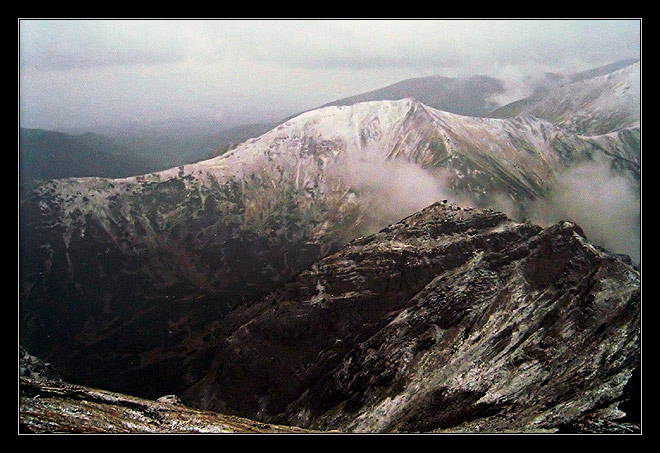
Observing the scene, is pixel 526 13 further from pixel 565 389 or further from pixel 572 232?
pixel 572 232

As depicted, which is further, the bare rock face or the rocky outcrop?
the bare rock face

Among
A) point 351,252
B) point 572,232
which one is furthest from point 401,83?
point 572,232

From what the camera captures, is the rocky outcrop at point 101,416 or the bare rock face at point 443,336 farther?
the bare rock face at point 443,336

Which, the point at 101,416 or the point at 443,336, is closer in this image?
the point at 101,416

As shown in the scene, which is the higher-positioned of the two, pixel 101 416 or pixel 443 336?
pixel 101 416
